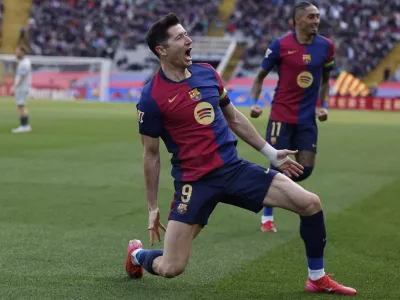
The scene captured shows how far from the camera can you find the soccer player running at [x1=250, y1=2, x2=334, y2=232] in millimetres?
9188

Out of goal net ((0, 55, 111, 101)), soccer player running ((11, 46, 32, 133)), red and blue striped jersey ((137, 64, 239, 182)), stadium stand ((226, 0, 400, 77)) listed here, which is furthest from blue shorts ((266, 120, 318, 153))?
goal net ((0, 55, 111, 101))

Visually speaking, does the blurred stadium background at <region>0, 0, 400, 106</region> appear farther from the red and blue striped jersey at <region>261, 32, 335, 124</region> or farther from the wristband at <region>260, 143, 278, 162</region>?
the wristband at <region>260, 143, 278, 162</region>

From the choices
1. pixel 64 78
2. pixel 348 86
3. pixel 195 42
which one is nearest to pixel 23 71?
pixel 348 86

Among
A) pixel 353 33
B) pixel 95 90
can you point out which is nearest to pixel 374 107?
pixel 353 33

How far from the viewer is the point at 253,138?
6.21 m

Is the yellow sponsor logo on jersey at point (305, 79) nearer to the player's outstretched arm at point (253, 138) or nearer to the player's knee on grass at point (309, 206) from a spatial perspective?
the player's outstretched arm at point (253, 138)

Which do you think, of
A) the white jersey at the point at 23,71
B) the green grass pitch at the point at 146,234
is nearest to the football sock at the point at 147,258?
the green grass pitch at the point at 146,234

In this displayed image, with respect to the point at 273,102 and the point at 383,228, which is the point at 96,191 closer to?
the point at 273,102

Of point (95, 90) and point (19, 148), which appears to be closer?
point (19, 148)

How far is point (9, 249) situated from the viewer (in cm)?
763

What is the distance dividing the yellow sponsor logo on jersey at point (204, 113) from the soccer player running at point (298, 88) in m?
3.16

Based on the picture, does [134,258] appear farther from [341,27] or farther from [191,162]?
[341,27]

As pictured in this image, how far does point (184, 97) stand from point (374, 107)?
35.0m

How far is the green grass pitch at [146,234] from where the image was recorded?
6340mm
